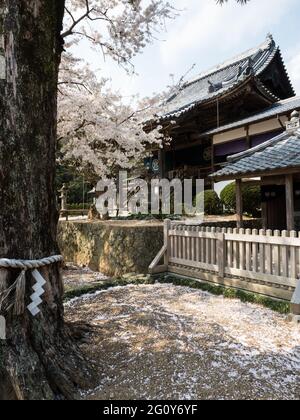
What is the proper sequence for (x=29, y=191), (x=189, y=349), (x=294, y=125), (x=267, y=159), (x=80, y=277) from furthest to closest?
(x=80, y=277) → (x=294, y=125) → (x=267, y=159) → (x=189, y=349) → (x=29, y=191)

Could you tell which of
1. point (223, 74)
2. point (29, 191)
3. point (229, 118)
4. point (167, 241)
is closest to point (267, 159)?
point (167, 241)

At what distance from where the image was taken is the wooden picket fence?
4.99 metres

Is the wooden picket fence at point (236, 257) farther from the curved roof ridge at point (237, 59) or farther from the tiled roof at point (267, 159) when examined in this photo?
the curved roof ridge at point (237, 59)

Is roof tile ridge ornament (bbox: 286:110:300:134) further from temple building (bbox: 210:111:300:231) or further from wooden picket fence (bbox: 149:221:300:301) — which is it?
wooden picket fence (bbox: 149:221:300:301)

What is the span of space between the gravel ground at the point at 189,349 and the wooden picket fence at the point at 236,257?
525mm

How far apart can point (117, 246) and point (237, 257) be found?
137 inches

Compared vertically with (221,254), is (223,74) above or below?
above

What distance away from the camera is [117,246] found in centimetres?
823

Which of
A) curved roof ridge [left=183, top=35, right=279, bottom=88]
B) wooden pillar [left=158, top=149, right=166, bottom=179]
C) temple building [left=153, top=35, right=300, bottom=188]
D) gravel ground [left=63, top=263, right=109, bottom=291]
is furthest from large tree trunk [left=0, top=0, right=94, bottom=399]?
curved roof ridge [left=183, top=35, right=279, bottom=88]

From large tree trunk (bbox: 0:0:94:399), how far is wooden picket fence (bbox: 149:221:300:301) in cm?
353

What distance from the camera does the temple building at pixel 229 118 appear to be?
12.6 m

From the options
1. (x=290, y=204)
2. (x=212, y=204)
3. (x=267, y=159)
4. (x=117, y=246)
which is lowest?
(x=117, y=246)

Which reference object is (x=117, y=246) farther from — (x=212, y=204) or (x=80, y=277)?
(x=212, y=204)
